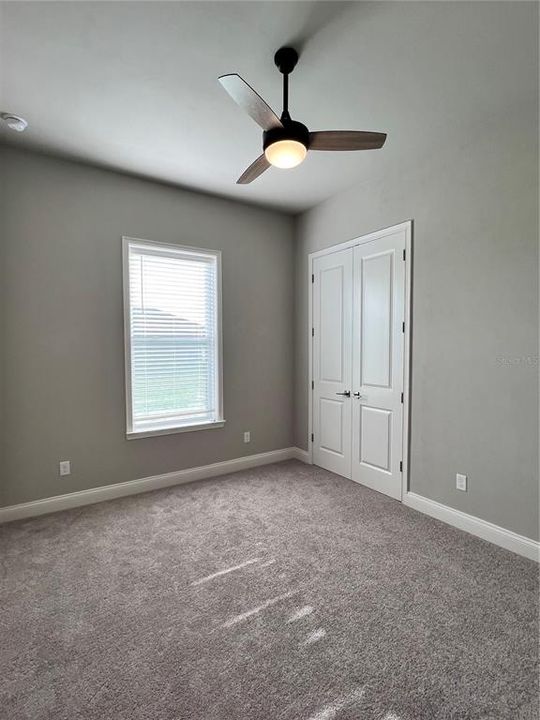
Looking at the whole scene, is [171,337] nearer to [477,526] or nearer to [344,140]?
[344,140]

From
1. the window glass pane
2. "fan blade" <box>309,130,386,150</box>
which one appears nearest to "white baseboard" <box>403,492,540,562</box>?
the window glass pane

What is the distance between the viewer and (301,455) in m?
4.48

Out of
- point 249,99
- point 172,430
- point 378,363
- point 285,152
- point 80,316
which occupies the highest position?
point 249,99

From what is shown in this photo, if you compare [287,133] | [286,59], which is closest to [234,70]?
[286,59]

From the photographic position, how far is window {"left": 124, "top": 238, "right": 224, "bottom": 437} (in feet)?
11.5

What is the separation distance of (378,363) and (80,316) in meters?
2.71

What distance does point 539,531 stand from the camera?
93.7 inches

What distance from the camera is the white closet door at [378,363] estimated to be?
129 inches

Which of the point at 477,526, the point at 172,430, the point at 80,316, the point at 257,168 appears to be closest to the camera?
the point at 257,168

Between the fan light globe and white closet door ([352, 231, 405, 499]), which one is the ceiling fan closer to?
the fan light globe

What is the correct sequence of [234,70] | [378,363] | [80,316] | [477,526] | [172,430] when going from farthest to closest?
[172,430] < [378,363] < [80,316] < [477,526] < [234,70]

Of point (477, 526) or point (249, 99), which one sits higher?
point (249, 99)

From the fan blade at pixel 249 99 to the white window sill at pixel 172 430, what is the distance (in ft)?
9.11

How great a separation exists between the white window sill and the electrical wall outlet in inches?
90.5
